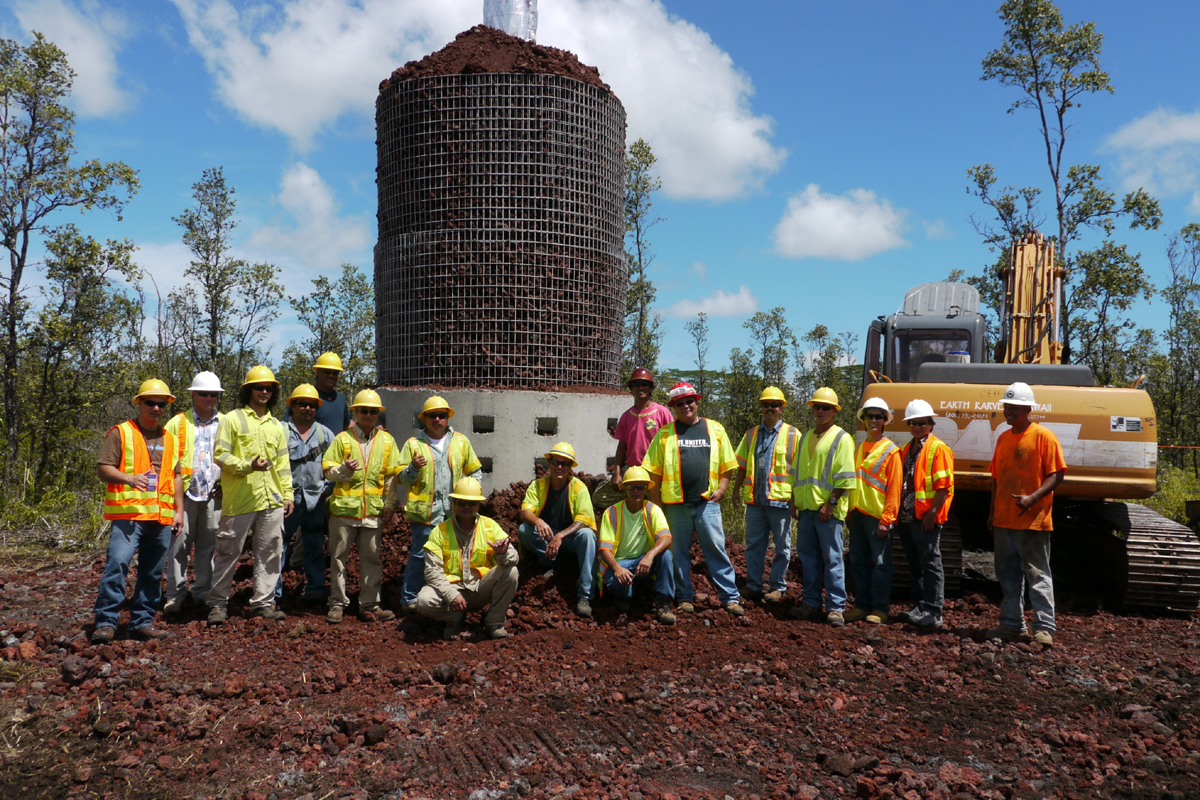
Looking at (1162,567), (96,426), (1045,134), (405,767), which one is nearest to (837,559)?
(1162,567)

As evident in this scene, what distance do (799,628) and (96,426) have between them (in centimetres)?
1171

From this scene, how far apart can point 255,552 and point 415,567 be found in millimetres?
1197

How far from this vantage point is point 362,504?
5.83 meters

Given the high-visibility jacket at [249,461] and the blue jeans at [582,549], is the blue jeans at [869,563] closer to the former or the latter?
the blue jeans at [582,549]

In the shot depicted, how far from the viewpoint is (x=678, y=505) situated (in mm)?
6066

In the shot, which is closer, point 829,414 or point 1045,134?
point 829,414

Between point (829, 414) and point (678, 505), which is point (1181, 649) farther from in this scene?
point (678, 505)

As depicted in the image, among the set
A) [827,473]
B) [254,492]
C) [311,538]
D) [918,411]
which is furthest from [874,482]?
[254,492]

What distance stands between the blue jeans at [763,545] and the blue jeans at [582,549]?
4.38 ft

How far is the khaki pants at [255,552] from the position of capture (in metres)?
5.64

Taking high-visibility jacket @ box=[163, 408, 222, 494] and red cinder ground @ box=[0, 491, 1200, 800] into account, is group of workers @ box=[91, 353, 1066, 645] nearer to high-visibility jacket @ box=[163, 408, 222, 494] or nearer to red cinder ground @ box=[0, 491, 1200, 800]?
high-visibility jacket @ box=[163, 408, 222, 494]

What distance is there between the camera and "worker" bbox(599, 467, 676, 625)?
5781 millimetres

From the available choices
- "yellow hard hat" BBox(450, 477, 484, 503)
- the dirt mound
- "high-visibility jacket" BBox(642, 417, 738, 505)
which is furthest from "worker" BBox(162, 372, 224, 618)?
the dirt mound

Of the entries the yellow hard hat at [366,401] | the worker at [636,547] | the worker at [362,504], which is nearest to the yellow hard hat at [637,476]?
the worker at [636,547]
